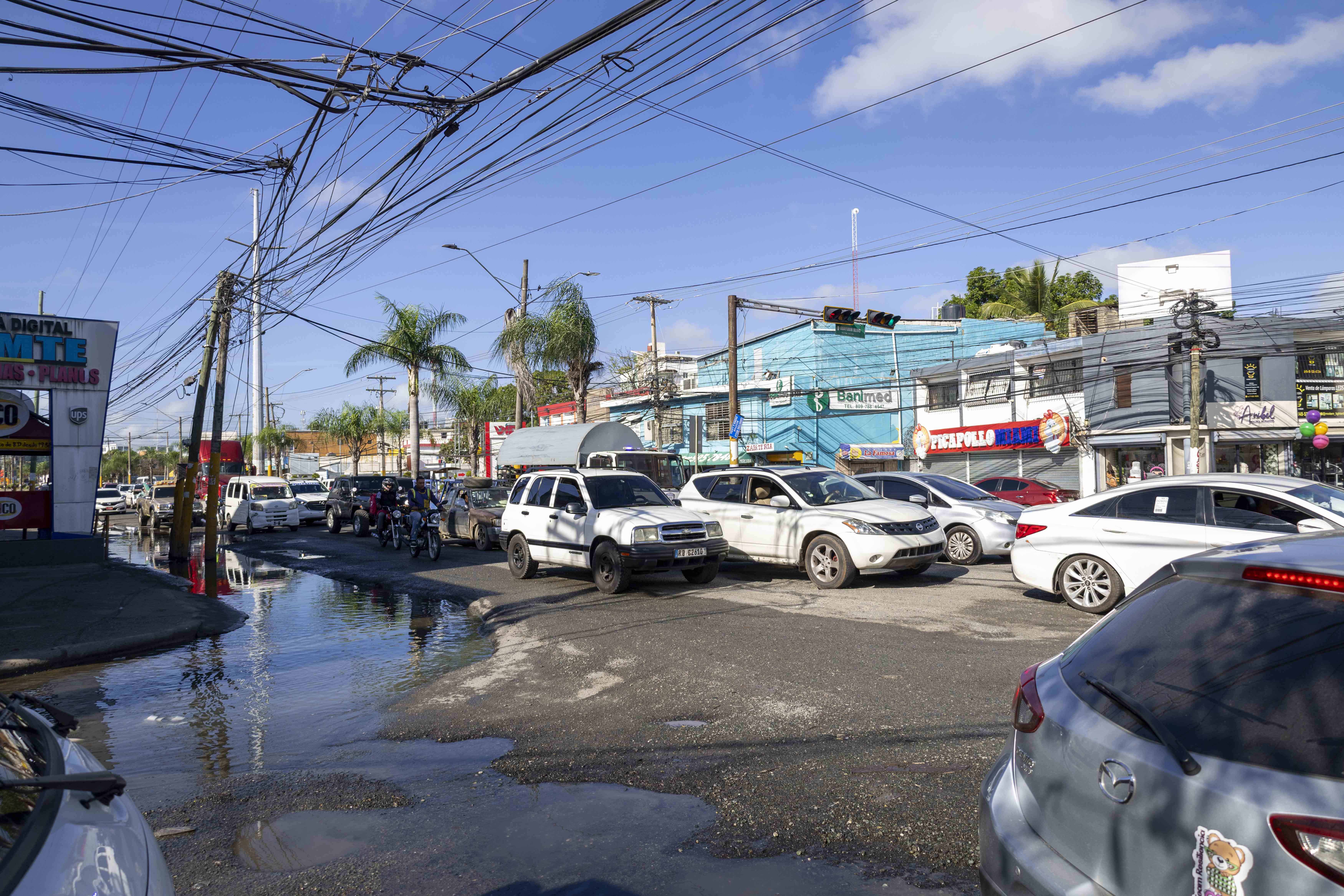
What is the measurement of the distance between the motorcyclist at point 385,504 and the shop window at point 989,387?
22.3m

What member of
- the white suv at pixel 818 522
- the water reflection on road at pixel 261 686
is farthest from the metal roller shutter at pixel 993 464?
the water reflection on road at pixel 261 686

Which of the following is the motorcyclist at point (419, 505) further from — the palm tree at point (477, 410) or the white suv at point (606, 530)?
the palm tree at point (477, 410)

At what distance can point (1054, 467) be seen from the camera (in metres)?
32.7

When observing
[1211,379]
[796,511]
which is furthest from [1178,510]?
[1211,379]

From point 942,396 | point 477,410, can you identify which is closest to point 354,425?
point 477,410

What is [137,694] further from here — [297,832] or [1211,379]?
[1211,379]

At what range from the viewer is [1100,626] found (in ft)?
9.71

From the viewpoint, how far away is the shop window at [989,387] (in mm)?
33938

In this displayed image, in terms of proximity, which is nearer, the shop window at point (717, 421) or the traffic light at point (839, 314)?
the traffic light at point (839, 314)

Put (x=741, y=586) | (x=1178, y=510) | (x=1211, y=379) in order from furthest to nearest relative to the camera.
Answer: (x=1211, y=379) < (x=741, y=586) < (x=1178, y=510)

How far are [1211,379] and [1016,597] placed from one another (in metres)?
22.6

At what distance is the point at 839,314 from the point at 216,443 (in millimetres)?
17147

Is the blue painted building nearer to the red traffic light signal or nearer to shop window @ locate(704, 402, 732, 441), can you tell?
shop window @ locate(704, 402, 732, 441)

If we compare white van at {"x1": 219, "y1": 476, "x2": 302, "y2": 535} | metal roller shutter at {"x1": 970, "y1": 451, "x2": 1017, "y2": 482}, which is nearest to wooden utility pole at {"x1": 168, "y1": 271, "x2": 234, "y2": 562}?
white van at {"x1": 219, "y1": 476, "x2": 302, "y2": 535}
